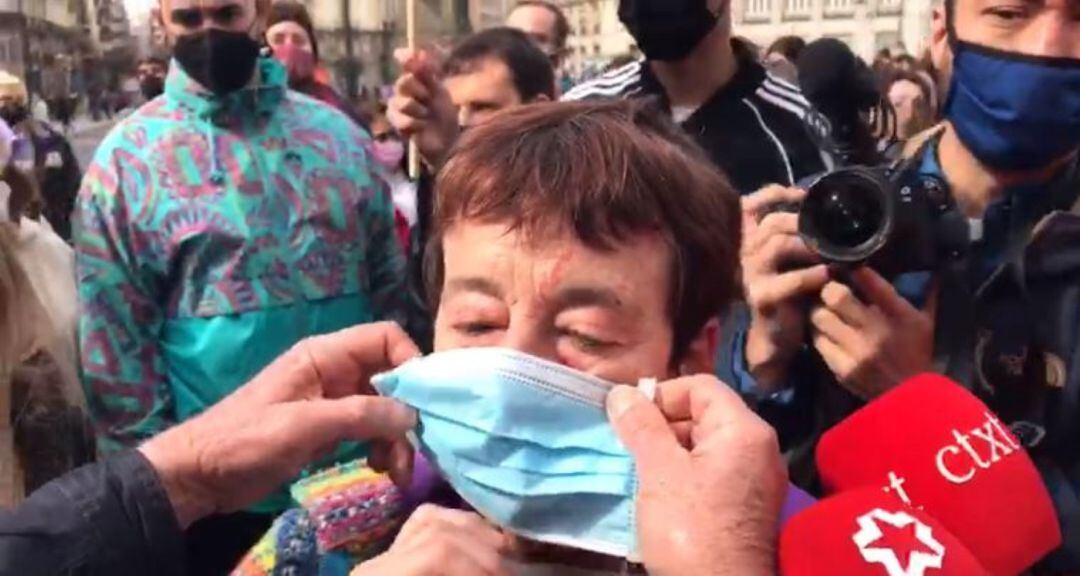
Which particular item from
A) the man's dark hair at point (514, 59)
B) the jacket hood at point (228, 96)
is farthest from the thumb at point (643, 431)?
the man's dark hair at point (514, 59)

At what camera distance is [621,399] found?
151 cm

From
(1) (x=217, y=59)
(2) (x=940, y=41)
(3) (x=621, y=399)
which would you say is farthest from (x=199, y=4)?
(3) (x=621, y=399)

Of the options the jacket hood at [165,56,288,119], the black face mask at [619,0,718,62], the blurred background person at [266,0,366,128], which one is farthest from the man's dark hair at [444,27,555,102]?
the blurred background person at [266,0,366,128]

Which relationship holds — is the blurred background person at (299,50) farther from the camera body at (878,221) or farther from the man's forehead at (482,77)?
the camera body at (878,221)

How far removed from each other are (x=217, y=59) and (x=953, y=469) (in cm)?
202

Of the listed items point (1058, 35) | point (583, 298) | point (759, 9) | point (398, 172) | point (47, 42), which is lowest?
point (759, 9)

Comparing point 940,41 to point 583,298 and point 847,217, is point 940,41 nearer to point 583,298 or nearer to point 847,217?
point 847,217

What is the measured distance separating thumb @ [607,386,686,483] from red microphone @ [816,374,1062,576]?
1.11 ft

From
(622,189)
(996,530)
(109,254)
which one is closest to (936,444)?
(996,530)

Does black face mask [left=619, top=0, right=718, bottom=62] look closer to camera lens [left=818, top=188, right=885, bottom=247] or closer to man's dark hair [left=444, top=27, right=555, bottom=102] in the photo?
man's dark hair [left=444, top=27, right=555, bottom=102]

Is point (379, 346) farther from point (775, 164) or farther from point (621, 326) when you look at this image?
point (775, 164)

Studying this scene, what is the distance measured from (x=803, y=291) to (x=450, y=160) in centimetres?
58

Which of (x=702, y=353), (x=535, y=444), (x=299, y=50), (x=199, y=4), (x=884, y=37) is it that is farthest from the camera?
(x=884, y=37)

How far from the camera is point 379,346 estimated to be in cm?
181
